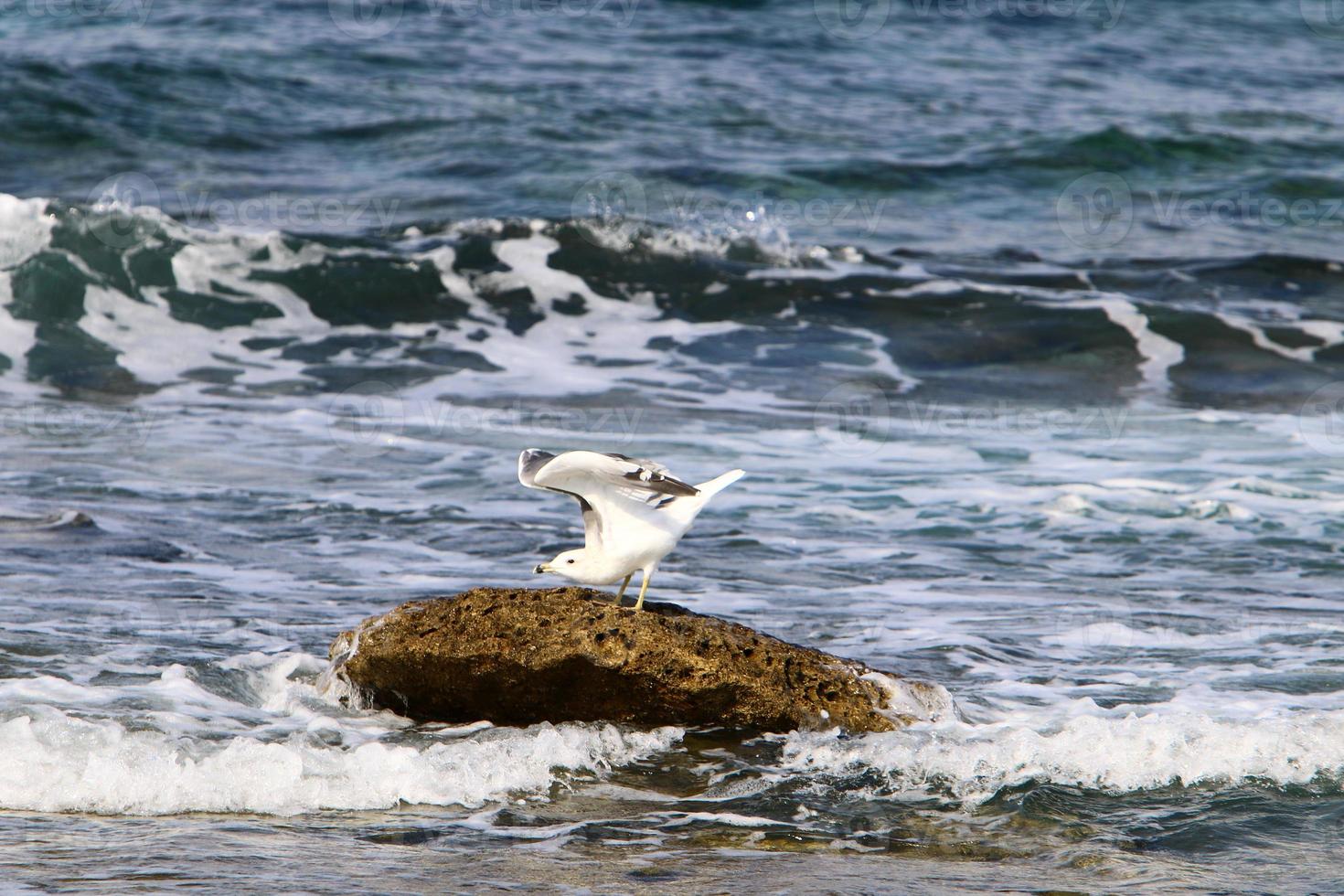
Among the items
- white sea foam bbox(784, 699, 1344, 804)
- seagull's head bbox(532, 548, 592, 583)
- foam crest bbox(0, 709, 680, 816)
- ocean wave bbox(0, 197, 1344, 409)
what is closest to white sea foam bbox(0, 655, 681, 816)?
foam crest bbox(0, 709, 680, 816)

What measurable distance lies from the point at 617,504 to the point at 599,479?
0.52 ft

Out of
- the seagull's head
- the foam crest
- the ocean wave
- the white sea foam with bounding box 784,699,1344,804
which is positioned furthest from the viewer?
the ocean wave

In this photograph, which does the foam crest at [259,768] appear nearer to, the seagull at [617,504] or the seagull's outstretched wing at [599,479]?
the seagull at [617,504]

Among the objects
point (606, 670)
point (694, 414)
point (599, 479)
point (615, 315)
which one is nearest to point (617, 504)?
point (599, 479)

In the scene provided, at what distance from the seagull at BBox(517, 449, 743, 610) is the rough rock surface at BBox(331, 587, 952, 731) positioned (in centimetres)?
21

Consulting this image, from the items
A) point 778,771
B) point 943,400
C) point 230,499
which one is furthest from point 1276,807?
point 943,400

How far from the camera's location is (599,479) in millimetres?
4242

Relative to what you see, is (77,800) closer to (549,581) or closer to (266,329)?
(549,581)

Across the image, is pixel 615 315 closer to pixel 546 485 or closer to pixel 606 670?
pixel 606 670

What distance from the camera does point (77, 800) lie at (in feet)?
13.1

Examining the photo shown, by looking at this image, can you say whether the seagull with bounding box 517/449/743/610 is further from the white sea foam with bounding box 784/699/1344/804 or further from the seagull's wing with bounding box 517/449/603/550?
the white sea foam with bounding box 784/699/1344/804

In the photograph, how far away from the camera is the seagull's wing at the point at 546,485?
4199mm

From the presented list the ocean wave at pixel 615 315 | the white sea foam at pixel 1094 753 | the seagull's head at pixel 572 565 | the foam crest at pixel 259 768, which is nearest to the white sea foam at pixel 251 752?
the foam crest at pixel 259 768

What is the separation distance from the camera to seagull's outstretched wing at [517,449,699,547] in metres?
4.11
